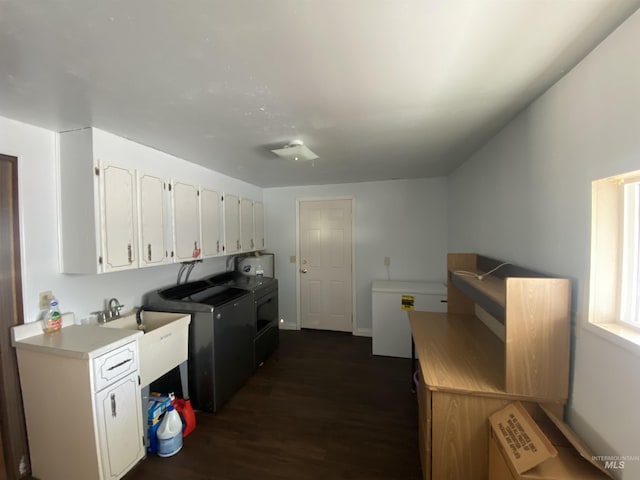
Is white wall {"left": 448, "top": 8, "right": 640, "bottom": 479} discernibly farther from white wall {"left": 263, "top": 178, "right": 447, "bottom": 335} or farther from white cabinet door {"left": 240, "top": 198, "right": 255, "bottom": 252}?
white cabinet door {"left": 240, "top": 198, "right": 255, "bottom": 252}

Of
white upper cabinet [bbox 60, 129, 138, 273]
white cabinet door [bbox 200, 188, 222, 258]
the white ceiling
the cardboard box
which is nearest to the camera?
the white ceiling

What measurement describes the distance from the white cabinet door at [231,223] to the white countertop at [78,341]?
1533 mm

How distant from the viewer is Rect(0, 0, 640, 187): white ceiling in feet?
2.76

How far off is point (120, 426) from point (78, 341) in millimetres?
595

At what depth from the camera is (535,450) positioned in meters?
1.02

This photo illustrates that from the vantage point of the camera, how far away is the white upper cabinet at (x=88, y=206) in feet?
5.76

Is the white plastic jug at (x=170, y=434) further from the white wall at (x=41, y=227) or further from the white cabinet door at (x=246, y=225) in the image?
the white cabinet door at (x=246, y=225)

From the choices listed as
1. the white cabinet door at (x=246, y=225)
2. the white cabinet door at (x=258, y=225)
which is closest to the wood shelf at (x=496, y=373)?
the white cabinet door at (x=246, y=225)

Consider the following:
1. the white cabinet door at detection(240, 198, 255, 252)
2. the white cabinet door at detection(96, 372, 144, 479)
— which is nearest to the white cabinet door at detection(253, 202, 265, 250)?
the white cabinet door at detection(240, 198, 255, 252)

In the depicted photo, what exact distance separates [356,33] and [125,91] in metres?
1.17

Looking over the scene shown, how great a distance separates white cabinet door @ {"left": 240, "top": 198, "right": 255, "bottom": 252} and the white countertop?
1871mm

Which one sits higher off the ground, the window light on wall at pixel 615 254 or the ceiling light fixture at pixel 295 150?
the ceiling light fixture at pixel 295 150

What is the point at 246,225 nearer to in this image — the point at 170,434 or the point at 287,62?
the point at 170,434

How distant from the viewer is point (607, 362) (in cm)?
100
